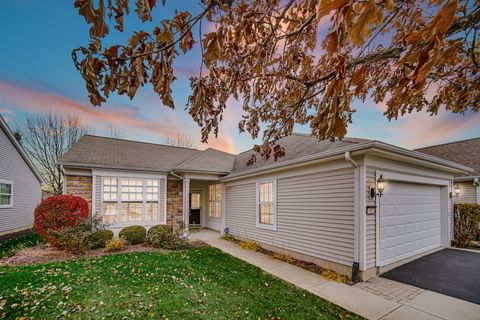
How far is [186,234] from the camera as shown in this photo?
8219 millimetres

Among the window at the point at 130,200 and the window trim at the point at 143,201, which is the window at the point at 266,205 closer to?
the window trim at the point at 143,201

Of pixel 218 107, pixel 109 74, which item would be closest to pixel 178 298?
pixel 218 107

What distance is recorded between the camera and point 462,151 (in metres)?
11.7

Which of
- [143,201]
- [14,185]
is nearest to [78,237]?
[143,201]

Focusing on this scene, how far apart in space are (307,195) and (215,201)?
6143 mm

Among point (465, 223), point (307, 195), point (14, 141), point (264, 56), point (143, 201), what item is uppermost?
point (14, 141)

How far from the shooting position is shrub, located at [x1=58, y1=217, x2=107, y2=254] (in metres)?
6.41

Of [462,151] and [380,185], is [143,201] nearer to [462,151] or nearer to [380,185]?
[380,185]

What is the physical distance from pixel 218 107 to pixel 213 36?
4.08ft

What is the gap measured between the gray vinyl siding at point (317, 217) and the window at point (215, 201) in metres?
3.36

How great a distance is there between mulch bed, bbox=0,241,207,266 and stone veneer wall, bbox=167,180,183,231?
2.62m

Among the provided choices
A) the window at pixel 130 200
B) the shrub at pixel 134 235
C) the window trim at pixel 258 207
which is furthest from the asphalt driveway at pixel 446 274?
the window at pixel 130 200

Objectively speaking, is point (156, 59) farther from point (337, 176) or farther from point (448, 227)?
point (448, 227)

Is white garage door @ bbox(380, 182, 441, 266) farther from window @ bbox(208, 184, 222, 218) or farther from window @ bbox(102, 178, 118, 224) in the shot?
window @ bbox(102, 178, 118, 224)
